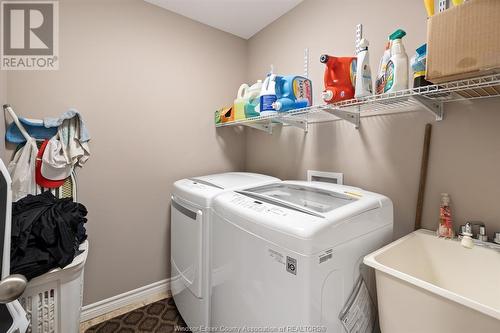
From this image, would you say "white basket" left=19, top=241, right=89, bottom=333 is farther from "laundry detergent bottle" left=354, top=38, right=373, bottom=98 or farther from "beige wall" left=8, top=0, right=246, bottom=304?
"laundry detergent bottle" left=354, top=38, right=373, bottom=98

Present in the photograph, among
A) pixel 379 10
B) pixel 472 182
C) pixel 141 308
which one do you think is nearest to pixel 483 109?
pixel 472 182

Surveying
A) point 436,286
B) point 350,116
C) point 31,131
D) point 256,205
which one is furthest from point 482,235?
point 31,131

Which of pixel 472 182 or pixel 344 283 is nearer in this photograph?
pixel 344 283

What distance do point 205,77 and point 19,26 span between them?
1.32m

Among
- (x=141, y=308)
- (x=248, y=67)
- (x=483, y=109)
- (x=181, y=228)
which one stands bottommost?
(x=141, y=308)

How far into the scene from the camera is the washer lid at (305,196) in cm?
112

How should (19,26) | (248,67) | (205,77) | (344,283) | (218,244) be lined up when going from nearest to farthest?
(344,283)
(218,244)
(19,26)
(205,77)
(248,67)

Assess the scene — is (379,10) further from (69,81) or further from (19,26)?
(19,26)

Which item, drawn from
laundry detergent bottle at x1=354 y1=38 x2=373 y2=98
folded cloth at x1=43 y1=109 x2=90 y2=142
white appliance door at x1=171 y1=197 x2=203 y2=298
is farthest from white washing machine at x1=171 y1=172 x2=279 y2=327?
laundry detergent bottle at x1=354 y1=38 x2=373 y2=98

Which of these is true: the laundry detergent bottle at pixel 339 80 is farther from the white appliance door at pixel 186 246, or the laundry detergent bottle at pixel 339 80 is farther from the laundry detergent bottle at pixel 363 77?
the white appliance door at pixel 186 246

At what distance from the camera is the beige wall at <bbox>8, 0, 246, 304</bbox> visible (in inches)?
66.1

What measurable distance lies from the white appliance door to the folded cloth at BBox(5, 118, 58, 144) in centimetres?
94

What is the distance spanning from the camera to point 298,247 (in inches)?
33.4

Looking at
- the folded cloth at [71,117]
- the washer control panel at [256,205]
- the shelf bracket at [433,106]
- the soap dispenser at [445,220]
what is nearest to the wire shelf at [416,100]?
the shelf bracket at [433,106]
